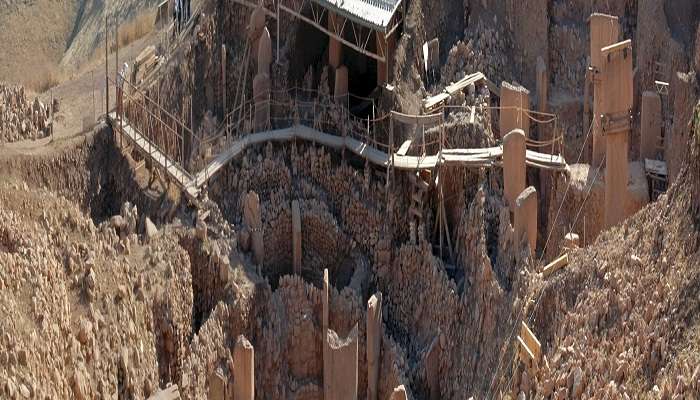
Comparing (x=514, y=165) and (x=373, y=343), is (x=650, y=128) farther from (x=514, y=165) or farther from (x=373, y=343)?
(x=373, y=343)

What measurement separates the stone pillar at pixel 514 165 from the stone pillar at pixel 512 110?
1587 mm

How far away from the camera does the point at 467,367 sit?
35.3 metres

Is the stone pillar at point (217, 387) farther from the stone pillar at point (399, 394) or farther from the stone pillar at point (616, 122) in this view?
the stone pillar at point (616, 122)

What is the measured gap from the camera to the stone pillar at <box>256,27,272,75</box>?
39219mm

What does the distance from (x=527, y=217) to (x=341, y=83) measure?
621 centimetres

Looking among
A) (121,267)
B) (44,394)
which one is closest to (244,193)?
(121,267)

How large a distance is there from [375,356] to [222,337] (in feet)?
8.78

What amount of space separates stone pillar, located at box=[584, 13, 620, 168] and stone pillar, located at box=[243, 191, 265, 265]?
19.8ft

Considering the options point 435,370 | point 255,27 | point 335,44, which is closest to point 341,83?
point 335,44

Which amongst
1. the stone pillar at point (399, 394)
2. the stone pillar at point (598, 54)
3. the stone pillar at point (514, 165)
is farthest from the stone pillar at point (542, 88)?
the stone pillar at point (399, 394)

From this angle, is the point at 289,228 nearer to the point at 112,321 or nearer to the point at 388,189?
the point at 388,189

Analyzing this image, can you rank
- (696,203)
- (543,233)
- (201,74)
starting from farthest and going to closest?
1. (201,74)
2. (543,233)
3. (696,203)

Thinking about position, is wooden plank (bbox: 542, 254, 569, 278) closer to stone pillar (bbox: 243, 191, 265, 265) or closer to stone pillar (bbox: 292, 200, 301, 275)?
stone pillar (bbox: 292, 200, 301, 275)

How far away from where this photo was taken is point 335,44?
3969cm
